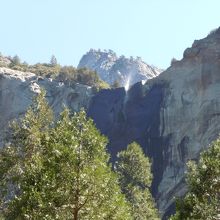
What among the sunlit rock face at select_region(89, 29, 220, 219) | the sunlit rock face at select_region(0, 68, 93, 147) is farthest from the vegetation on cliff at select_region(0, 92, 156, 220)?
the sunlit rock face at select_region(0, 68, 93, 147)

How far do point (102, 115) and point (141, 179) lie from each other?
45.0 metres

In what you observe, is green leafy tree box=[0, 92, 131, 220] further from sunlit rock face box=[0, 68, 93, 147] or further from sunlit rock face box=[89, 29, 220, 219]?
sunlit rock face box=[0, 68, 93, 147]

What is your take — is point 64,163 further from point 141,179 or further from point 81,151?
point 141,179

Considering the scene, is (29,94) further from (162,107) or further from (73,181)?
(73,181)

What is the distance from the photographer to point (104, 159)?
2888cm

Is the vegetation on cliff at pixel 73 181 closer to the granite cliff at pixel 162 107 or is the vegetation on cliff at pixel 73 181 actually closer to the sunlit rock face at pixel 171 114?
the granite cliff at pixel 162 107

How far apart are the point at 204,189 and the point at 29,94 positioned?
86321mm

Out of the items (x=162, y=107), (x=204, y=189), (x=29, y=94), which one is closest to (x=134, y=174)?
(x=204, y=189)

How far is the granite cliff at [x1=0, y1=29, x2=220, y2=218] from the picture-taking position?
86625mm

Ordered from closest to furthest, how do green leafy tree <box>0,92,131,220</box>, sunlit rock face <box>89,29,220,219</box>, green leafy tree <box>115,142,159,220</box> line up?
green leafy tree <box>0,92,131,220</box> < green leafy tree <box>115,142,159,220</box> < sunlit rock face <box>89,29,220,219</box>

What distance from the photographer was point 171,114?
95.1m

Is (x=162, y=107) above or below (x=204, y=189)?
above

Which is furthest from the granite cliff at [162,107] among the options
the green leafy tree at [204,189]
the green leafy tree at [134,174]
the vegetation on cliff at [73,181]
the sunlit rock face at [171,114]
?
the vegetation on cliff at [73,181]

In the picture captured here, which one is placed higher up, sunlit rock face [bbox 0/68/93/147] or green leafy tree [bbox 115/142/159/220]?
sunlit rock face [bbox 0/68/93/147]
